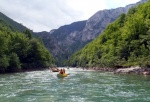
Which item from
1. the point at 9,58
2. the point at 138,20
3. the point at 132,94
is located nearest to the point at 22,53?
the point at 9,58

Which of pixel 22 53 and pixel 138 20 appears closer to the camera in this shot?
pixel 138 20

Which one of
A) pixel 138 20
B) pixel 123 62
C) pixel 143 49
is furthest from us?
pixel 138 20

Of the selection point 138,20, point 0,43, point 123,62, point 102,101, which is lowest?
point 102,101

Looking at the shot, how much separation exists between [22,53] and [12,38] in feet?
24.0

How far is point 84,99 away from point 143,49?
47.4m

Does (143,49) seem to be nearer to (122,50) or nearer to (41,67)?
(122,50)

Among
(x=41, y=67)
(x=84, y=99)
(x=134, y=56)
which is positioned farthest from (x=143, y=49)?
(x=41, y=67)

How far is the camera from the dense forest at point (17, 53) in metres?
78.1

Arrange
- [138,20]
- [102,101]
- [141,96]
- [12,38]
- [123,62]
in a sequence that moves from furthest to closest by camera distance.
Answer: [12,38]
[138,20]
[123,62]
[141,96]
[102,101]

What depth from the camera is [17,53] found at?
3873 inches

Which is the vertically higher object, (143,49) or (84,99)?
(143,49)

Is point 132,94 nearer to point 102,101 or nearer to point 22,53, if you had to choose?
point 102,101

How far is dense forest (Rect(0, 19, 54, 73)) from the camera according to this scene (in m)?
78.1

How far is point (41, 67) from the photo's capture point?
12231 cm
